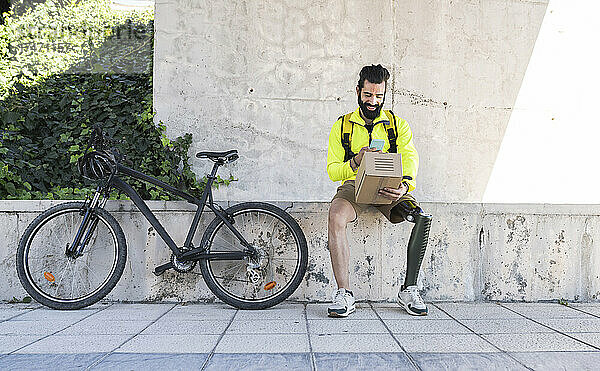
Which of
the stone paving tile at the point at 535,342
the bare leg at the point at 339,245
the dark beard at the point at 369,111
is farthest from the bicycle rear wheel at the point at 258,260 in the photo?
the stone paving tile at the point at 535,342

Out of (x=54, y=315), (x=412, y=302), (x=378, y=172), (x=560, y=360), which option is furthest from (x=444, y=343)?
(x=54, y=315)

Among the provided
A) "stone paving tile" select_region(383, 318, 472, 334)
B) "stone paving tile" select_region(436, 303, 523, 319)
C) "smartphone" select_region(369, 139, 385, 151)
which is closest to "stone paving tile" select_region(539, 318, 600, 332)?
"stone paving tile" select_region(436, 303, 523, 319)

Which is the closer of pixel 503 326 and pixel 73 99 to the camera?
pixel 503 326

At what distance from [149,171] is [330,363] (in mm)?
3334

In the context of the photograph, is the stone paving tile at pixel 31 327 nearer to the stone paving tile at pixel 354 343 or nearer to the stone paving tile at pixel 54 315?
the stone paving tile at pixel 54 315

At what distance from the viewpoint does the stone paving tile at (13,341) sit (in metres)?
2.65

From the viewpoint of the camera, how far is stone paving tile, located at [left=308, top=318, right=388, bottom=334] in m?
3.08

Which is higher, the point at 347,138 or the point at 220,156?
the point at 347,138

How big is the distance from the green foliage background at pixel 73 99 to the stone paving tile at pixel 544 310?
265 cm

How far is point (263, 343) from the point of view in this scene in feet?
9.13

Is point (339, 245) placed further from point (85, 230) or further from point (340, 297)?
point (85, 230)

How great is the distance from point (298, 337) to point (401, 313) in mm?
1005

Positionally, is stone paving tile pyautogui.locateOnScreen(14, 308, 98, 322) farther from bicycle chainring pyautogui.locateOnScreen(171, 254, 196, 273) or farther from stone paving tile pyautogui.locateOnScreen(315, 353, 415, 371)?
stone paving tile pyautogui.locateOnScreen(315, 353, 415, 371)

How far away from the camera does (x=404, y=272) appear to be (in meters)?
4.10
